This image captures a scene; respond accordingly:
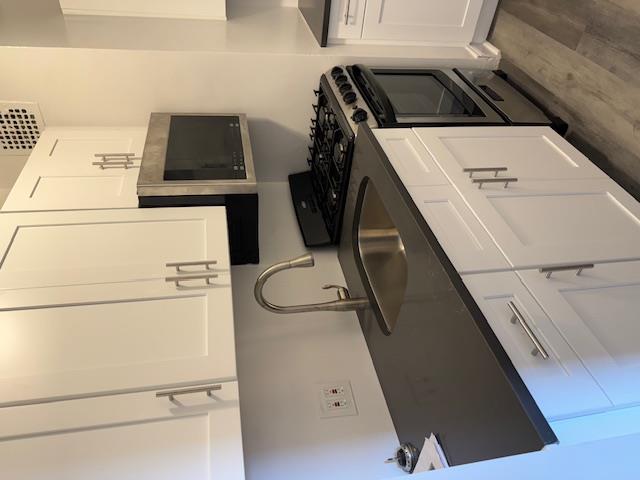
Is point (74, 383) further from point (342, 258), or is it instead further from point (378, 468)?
point (342, 258)

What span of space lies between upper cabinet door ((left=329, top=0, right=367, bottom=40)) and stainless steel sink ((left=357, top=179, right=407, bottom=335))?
2.54 ft

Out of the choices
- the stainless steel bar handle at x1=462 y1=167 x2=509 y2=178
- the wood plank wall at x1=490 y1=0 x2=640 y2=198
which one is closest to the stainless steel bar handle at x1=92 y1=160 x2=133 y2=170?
the stainless steel bar handle at x1=462 y1=167 x2=509 y2=178

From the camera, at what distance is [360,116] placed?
1456 mm

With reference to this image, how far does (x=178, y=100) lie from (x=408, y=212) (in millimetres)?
1121

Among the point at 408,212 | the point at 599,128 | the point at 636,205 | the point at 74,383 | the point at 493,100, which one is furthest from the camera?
the point at 493,100

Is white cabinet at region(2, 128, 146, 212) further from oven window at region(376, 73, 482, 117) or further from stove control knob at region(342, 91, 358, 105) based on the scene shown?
oven window at region(376, 73, 482, 117)

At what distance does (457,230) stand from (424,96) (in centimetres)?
78

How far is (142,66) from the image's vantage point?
65.5 inches

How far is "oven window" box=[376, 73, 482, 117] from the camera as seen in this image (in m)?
1.56

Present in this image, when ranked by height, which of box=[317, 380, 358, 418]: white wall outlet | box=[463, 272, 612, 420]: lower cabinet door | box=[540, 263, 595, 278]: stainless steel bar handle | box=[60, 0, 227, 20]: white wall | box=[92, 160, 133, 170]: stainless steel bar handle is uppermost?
box=[60, 0, 227, 20]: white wall

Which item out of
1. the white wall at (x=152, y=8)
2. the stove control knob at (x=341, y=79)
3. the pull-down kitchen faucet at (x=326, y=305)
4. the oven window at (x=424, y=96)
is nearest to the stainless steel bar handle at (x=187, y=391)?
the pull-down kitchen faucet at (x=326, y=305)

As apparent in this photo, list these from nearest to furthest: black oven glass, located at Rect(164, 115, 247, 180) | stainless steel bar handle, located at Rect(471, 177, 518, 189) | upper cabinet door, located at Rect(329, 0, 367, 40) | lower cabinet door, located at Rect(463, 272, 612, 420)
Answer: lower cabinet door, located at Rect(463, 272, 612, 420), stainless steel bar handle, located at Rect(471, 177, 518, 189), black oven glass, located at Rect(164, 115, 247, 180), upper cabinet door, located at Rect(329, 0, 367, 40)

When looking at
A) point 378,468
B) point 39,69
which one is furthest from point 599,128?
point 39,69

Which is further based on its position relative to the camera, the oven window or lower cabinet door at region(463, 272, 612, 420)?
Result: the oven window
